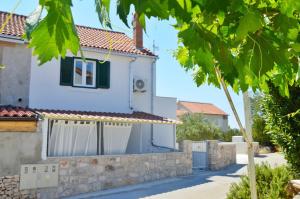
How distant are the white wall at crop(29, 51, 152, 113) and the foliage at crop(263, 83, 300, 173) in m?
13.0

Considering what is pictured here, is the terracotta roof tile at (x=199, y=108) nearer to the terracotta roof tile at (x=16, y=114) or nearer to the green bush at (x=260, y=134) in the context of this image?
the green bush at (x=260, y=134)

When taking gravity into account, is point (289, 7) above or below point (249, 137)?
above

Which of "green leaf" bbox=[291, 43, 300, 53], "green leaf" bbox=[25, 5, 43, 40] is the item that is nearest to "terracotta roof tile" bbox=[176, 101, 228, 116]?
"green leaf" bbox=[291, 43, 300, 53]

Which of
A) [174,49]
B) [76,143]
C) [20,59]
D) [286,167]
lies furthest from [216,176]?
[174,49]

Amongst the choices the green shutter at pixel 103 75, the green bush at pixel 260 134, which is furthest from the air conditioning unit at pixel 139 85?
the green bush at pixel 260 134

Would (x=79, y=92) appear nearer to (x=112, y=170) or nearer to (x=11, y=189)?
(x=112, y=170)

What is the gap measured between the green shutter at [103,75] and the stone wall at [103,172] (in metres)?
5.26

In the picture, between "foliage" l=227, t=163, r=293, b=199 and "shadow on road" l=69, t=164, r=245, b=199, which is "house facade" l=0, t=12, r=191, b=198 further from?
"foliage" l=227, t=163, r=293, b=199

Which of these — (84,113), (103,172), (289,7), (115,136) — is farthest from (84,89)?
(289,7)

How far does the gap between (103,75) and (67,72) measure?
2.38m

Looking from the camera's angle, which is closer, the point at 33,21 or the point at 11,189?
the point at 33,21

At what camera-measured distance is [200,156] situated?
27516 millimetres

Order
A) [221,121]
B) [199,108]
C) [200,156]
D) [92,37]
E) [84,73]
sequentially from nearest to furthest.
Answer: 1. [84,73]
2. [92,37]
3. [200,156]
4. [199,108]
5. [221,121]

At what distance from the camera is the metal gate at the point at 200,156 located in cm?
2708
